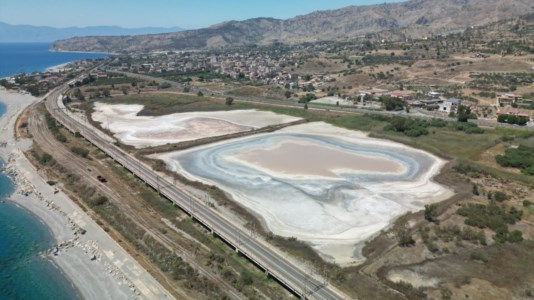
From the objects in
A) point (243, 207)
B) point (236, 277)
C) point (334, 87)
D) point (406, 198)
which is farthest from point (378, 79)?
point (236, 277)

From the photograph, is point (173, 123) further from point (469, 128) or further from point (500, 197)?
point (500, 197)

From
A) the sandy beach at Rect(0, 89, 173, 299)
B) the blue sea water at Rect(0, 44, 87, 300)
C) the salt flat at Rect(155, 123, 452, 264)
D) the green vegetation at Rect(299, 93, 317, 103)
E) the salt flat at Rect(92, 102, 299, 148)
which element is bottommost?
the blue sea water at Rect(0, 44, 87, 300)

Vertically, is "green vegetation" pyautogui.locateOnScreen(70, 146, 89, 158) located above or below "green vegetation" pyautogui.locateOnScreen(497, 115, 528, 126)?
below

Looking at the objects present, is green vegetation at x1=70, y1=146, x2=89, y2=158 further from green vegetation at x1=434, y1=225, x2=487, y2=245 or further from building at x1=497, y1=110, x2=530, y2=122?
building at x1=497, y1=110, x2=530, y2=122

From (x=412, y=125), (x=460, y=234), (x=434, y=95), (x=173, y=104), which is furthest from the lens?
(x=173, y=104)

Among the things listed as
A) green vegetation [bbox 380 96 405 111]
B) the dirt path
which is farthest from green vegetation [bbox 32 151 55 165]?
green vegetation [bbox 380 96 405 111]

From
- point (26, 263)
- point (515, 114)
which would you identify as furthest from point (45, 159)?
point (515, 114)

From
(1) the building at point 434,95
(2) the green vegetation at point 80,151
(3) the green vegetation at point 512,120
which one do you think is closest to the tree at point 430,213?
(3) the green vegetation at point 512,120
